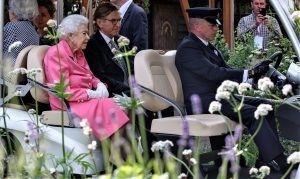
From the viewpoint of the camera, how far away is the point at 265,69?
5301 mm

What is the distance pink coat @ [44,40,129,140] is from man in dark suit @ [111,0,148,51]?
1.20 meters

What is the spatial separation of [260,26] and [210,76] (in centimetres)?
293

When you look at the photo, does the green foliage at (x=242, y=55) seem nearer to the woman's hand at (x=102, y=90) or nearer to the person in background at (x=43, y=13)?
the person in background at (x=43, y=13)

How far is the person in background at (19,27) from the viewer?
5461 millimetres

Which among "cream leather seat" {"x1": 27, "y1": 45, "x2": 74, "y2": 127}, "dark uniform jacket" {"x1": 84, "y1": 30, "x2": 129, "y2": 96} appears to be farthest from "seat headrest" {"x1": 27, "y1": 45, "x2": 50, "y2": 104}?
"dark uniform jacket" {"x1": 84, "y1": 30, "x2": 129, "y2": 96}

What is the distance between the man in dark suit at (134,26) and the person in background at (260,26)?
1542 mm

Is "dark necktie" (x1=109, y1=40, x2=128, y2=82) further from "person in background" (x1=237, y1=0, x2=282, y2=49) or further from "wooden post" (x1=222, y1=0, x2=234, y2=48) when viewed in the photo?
"wooden post" (x1=222, y1=0, x2=234, y2=48)

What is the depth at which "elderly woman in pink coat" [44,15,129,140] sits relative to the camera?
5012 millimetres

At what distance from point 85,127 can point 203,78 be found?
90.5 inches

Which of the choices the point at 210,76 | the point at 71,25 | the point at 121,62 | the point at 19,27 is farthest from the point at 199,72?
the point at 19,27

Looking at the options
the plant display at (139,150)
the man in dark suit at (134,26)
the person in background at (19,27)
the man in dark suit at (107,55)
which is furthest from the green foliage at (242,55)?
the person in background at (19,27)

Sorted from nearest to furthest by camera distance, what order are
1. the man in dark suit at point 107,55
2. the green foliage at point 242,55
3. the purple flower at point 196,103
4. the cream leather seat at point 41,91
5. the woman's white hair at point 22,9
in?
the purple flower at point 196,103 → the cream leather seat at point 41,91 → the woman's white hair at point 22,9 → the man in dark suit at point 107,55 → the green foliage at point 242,55

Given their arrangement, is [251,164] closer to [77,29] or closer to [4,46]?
[77,29]

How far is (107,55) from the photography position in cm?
581
